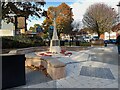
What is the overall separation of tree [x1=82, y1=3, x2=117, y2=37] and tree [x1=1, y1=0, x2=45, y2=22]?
18.3 metres

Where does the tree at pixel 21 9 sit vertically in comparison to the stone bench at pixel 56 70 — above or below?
above

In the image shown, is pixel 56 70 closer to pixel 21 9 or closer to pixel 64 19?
pixel 21 9

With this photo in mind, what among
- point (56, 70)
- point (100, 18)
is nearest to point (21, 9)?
point (56, 70)

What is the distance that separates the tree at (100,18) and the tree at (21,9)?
18345 millimetres

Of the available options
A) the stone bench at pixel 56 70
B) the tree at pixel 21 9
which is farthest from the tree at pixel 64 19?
the stone bench at pixel 56 70

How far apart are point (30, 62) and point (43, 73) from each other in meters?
1.74

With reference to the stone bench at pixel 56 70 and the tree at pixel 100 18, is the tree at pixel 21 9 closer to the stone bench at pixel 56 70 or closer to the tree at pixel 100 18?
the stone bench at pixel 56 70

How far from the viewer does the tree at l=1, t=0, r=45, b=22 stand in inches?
679

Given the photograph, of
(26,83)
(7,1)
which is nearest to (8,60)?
(26,83)

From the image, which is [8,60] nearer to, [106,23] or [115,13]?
[106,23]

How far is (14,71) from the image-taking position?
6.19 metres

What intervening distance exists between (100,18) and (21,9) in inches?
819

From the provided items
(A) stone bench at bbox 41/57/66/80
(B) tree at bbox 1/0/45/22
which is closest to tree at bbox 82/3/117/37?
(B) tree at bbox 1/0/45/22

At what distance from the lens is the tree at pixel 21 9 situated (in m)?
17.2
